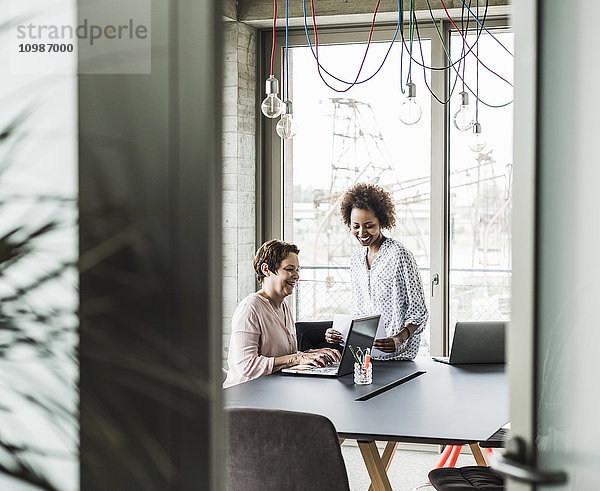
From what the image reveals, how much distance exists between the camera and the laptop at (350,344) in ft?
11.5

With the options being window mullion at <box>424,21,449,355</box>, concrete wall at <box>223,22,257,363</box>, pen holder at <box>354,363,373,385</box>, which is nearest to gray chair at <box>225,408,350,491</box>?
pen holder at <box>354,363,373,385</box>

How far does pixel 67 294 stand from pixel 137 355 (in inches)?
5.6

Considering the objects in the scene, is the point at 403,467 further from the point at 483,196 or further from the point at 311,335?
the point at 483,196

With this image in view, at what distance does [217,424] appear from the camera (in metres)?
1.21

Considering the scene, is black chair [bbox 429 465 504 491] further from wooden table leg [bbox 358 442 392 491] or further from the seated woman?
the seated woman

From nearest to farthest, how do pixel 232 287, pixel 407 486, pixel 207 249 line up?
pixel 207 249, pixel 407 486, pixel 232 287

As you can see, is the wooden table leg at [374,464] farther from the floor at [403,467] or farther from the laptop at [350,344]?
the floor at [403,467]

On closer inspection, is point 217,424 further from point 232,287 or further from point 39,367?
point 232,287

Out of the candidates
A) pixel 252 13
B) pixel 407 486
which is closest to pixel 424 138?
pixel 252 13

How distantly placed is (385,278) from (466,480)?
1.25 metres

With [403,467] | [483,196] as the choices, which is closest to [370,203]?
[483,196]

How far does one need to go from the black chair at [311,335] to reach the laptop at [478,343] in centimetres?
64

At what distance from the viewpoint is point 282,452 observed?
2.47m

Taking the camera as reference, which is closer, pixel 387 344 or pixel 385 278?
pixel 387 344
